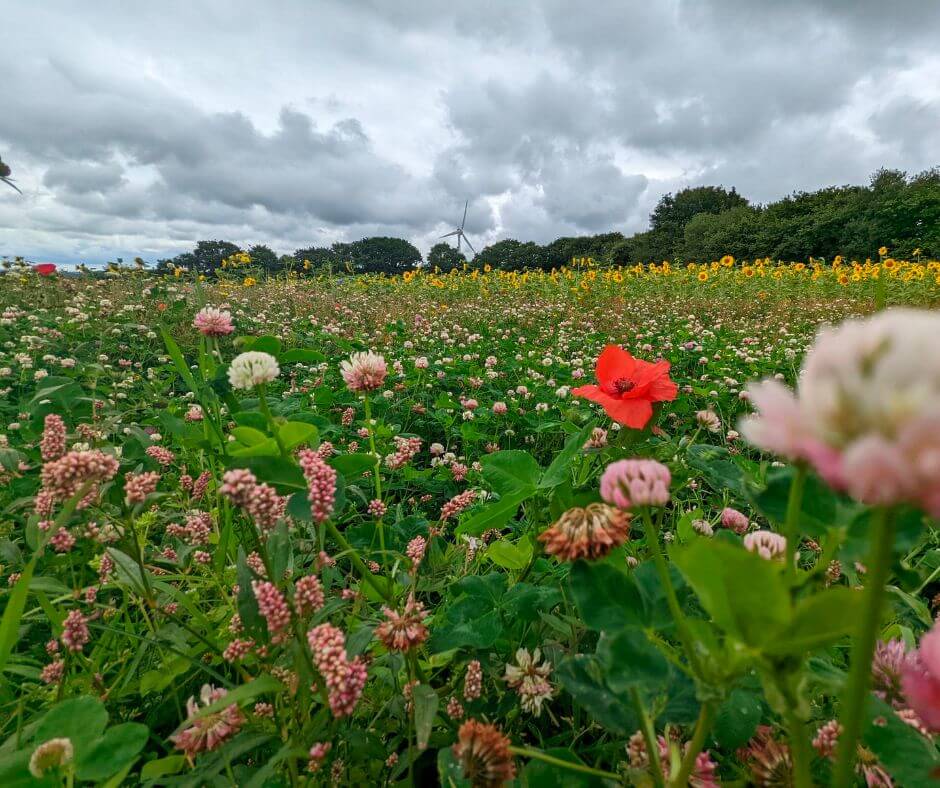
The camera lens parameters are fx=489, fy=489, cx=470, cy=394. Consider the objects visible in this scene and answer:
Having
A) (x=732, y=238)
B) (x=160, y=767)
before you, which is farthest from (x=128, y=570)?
(x=732, y=238)

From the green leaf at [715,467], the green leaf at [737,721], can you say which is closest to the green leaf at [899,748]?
the green leaf at [737,721]

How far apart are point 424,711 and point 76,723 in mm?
496

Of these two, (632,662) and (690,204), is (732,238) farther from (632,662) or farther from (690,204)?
(632,662)

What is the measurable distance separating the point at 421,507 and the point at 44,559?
119 centimetres

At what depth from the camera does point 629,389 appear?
1.10m

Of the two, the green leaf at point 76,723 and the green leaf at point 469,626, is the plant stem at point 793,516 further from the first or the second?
the green leaf at point 76,723

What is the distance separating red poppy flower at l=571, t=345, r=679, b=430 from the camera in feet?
3.35

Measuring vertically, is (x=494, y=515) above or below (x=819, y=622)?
below

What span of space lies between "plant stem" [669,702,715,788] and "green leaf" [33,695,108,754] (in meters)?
0.74

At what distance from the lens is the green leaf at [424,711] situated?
0.61 meters

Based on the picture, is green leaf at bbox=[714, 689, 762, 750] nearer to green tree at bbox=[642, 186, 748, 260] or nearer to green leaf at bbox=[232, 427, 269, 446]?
green leaf at bbox=[232, 427, 269, 446]

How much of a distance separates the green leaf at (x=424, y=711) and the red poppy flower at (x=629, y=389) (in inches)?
23.3

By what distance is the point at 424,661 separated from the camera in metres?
0.91

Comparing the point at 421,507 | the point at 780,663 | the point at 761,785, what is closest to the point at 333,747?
the point at 761,785
